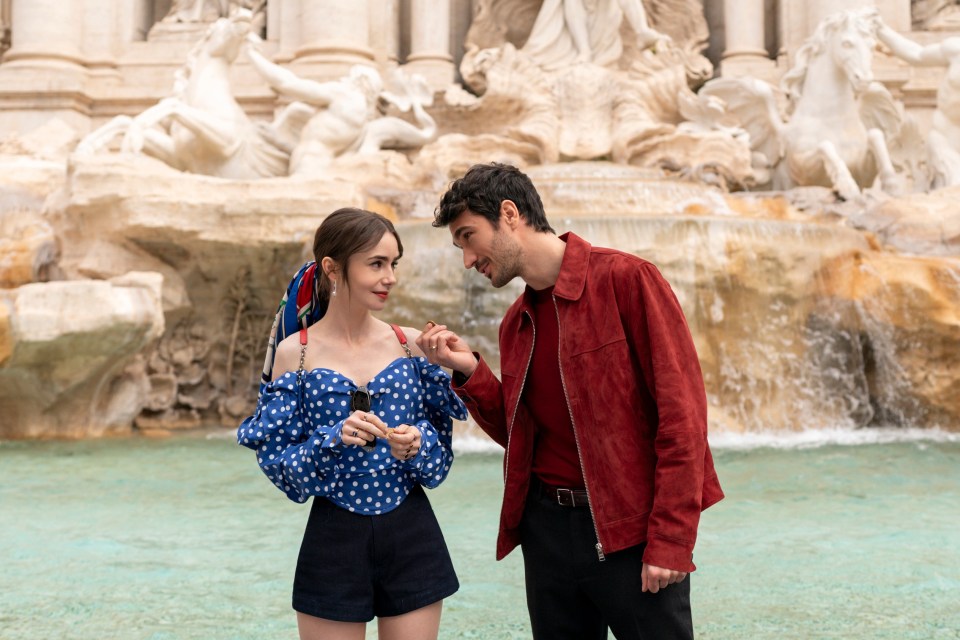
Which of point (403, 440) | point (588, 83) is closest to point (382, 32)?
point (588, 83)

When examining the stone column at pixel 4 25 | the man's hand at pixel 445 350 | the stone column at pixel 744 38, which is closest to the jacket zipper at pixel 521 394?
the man's hand at pixel 445 350

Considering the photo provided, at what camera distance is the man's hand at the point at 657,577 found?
6.08ft

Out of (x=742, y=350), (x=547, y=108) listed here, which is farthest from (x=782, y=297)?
(x=547, y=108)

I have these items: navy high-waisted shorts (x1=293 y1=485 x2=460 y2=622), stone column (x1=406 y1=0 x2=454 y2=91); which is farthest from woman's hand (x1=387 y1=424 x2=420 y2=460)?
stone column (x1=406 y1=0 x2=454 y2=91)

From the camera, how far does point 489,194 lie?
2002 mm

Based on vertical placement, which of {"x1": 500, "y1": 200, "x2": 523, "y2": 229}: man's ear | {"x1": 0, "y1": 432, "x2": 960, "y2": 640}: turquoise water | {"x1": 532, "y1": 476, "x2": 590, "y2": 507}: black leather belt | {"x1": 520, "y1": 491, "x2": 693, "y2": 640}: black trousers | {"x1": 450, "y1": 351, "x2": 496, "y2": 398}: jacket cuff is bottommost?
{"x1": 0, "y1": 432, "x2": 960, "y2": 640}: turquoise water

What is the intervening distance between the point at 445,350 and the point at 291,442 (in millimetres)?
354

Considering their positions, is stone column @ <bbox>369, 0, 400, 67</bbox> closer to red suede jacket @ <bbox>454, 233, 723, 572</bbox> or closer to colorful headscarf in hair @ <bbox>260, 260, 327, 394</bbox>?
colorful headscarf in hair @ <bbox>260, 260, 327, 394</bbox>

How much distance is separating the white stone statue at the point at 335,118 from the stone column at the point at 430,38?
209 centimetres

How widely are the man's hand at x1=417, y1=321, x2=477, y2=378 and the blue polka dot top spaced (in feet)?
0.20

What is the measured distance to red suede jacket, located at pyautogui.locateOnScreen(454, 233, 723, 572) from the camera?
1.88 m

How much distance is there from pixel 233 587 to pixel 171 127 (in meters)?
7.62

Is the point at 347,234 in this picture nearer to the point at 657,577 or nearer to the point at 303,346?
the point at 303,346

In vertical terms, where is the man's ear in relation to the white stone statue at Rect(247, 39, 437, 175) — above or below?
below
